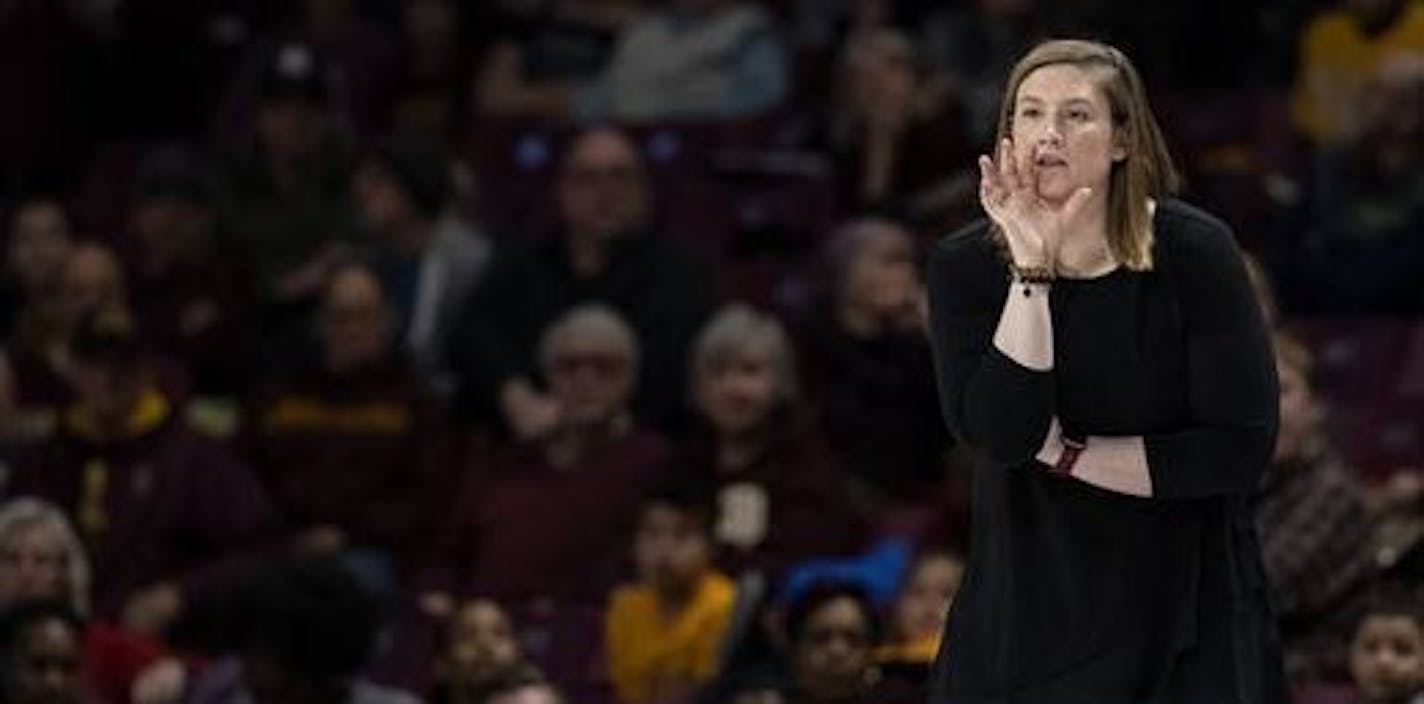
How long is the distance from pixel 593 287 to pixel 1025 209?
5.25 meters

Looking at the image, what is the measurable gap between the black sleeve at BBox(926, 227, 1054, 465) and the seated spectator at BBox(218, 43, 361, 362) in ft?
19.3

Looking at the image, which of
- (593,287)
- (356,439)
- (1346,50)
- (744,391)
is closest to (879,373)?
(744,391)

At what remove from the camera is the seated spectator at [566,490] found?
360 inches

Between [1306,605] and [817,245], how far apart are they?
124 inches

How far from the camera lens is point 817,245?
10.5m

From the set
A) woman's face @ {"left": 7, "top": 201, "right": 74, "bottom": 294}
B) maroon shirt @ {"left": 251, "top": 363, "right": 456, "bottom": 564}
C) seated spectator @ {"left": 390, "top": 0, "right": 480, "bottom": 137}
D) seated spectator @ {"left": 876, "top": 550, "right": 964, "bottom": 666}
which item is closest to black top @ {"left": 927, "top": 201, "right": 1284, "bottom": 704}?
seated spectator @ {"left": 876, "top": 550, "right": 964, "bottom": 666}

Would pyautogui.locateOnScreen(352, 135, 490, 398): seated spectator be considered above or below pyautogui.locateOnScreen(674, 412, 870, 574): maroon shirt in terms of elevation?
above

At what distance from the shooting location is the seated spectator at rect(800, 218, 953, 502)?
9.29 metres

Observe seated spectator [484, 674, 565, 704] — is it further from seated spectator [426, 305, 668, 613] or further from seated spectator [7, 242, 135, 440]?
seated spectator [7, 242, 135, 440]

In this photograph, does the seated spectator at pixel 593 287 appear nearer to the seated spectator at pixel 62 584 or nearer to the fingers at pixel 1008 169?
the seated spectator at pixel 62 584

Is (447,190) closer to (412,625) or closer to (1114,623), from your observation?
(412,625)

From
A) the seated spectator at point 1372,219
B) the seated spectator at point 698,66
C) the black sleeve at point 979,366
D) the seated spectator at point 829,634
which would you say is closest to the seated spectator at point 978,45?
the seated spectator at point 698,66

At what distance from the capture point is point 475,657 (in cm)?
828

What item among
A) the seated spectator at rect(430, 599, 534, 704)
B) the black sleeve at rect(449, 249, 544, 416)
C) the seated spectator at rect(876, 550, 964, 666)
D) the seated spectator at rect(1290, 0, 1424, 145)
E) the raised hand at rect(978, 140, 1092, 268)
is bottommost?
the raised hand at rect(978, 140, 1092, 268)
